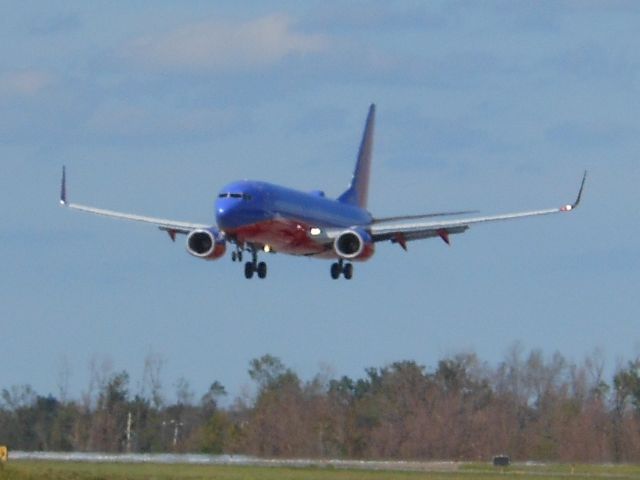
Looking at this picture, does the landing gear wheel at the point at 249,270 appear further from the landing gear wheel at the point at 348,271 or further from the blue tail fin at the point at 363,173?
the blue tail fin at the point at 363,173

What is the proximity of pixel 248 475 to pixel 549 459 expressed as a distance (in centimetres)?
4541

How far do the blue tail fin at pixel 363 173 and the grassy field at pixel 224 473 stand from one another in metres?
26.5

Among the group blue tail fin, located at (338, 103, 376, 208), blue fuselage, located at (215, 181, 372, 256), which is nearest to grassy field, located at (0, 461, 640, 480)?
blue fuselage, located at (215, 181, 372, 256)

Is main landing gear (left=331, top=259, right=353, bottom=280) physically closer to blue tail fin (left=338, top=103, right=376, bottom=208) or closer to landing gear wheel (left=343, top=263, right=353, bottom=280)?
landing gear wheel (left=343, top=263, right=353, bottom=280)

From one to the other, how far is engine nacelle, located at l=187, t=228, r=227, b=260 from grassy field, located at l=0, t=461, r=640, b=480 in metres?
12.6

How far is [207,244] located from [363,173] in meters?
24.6

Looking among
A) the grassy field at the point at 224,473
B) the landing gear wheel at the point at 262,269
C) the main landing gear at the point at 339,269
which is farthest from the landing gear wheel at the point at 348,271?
the grassy field at the point at 224,473

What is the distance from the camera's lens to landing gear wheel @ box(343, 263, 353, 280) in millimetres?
110775

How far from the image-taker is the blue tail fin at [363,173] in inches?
4948

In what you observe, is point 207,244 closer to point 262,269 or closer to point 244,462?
point 262,269

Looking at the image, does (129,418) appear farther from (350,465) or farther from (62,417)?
(350,465)

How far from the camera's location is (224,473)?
90625 millimetres

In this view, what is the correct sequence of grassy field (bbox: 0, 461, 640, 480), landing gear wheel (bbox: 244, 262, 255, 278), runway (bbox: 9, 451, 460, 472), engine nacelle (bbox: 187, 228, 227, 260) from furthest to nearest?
1. landing gear wheel (bbox: 244, 262, 255, 278)
2. engine nacelle (bbox: 187, 228, 227, 260)
3. runway (bbox: 9, 451, 460, 472)
4. grassy field (bbox: 0, 461, 640, 480)

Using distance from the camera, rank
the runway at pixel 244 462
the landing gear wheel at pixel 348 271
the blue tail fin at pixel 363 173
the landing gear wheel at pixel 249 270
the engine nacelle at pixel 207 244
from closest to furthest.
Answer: the runway at pixel 244 462 → the engine nacelle at pixel 207 244 → the landing gear wheel at pixel 249 270 → the landing gear wheel at pixel 348 271 → the blue tail fin at pixel 363 173
